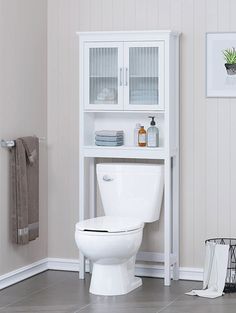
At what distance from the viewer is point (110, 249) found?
455cm

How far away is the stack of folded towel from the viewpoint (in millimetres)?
5090

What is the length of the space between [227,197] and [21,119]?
152cm

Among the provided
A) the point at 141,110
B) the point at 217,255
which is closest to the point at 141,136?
the point at 141,110

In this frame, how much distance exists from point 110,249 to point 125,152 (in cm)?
77

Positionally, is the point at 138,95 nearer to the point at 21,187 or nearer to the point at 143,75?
the point at 143,75

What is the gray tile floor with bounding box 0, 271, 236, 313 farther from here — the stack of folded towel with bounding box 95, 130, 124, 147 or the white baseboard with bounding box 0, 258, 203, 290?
the stack of folded towel with bounding box 95, 130, 124, 147

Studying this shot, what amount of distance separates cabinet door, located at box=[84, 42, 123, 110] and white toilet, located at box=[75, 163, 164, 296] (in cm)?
43

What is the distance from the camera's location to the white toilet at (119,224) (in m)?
4.57

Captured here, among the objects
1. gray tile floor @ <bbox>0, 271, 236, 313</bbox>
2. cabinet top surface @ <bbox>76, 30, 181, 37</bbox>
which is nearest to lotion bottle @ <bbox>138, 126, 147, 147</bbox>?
cabinet top surface @ <bbox>76, 30, 181, 37</bbox>

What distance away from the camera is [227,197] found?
16.5 ft

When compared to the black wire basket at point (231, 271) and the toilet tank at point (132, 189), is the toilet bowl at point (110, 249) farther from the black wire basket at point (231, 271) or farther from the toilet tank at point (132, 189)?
the black wire basket at point (231, 271)

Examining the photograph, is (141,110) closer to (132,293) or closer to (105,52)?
(105,52)

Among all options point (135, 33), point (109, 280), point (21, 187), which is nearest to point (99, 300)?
point (109, 280)

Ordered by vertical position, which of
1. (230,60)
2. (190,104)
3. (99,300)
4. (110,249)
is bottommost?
(99,300)
